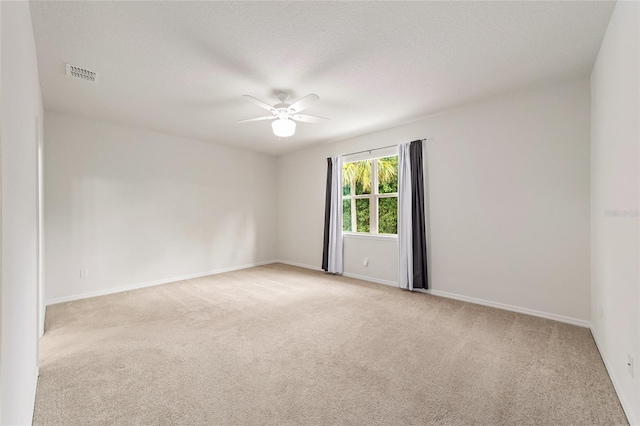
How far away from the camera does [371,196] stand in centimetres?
506

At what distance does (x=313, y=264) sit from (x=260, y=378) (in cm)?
388

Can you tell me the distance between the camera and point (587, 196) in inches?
116

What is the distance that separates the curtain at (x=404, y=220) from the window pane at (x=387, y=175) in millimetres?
361

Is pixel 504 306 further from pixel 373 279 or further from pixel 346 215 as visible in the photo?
pixel 346 215

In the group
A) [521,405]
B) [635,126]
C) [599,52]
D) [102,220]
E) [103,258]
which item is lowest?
[521,405]

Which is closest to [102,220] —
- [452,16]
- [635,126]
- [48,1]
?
[48,1]

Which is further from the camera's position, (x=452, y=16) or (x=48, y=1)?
(x=452, y=16)

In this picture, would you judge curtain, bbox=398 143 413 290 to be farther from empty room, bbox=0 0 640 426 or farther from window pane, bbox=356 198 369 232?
window pane, bbox=356 198 369 232

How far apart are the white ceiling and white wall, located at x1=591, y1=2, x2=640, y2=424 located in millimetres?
328

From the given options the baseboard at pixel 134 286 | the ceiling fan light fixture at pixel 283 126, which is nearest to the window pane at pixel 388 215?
the ceiling fan light fixture at pixel 283 126

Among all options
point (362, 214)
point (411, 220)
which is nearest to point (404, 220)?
point (411, 220)

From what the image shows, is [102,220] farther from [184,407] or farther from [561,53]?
[561,53]

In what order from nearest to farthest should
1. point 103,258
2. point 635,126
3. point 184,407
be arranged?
point 635,126 < point 184,407 < point 103,258

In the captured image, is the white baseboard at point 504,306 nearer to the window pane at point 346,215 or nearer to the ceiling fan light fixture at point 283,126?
the window pane at point 346,215
